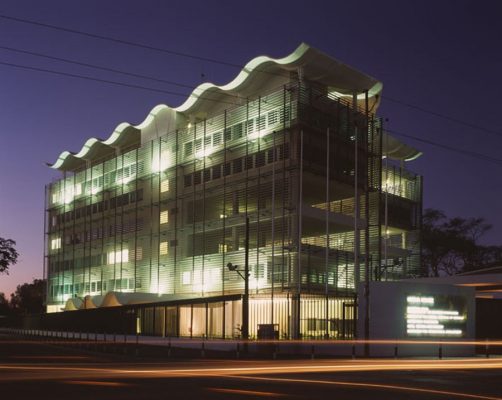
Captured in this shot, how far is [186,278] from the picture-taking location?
55156 millimetres

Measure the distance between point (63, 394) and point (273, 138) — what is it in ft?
120

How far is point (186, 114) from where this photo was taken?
194 ft

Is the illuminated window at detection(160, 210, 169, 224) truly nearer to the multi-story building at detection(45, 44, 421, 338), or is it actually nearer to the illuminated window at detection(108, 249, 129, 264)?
the multi-story building at detection(45, 44, 421, 338)

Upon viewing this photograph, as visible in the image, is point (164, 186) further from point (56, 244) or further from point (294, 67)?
point (56, 244)

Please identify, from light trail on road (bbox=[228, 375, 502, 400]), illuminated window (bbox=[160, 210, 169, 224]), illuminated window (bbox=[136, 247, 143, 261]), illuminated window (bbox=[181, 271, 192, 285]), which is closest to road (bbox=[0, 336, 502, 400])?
light trail on road (bbox=[228, 375, 502, 400])

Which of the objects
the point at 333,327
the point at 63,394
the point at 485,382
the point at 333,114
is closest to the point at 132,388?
the point at 63,394

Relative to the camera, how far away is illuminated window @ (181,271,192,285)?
54681 mm

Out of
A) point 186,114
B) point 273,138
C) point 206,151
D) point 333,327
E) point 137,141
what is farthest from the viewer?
point 137,141

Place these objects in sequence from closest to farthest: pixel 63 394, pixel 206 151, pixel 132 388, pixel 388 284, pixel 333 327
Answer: pixel 63 394, pixel 132 388, pixel 388 284, pixel 333 327, pixel 206 151

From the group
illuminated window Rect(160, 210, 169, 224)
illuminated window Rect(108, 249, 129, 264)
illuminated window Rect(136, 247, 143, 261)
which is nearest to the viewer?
illuminated window Rect(160, 210, 169, 224)

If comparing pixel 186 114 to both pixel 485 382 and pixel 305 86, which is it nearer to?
pixel 305 86

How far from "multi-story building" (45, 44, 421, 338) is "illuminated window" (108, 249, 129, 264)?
0.11 m

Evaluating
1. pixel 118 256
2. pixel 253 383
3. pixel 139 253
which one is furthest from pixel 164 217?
pixel 253 383

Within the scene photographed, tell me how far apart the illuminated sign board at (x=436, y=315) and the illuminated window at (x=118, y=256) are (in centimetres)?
3557
